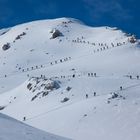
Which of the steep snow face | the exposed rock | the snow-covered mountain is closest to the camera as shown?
the steep snow face

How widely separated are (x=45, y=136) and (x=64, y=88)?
33581 mm

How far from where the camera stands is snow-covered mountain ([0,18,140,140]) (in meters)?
45.2

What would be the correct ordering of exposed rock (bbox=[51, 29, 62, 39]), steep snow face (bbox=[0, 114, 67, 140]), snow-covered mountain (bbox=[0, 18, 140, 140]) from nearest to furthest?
steep snow face (bbox=[0, 114, 67, 140])
snow-covered mountain (bbox=[0, 18, 140, 140])
exposed rock (bbox=[51, 29, 62, 39])

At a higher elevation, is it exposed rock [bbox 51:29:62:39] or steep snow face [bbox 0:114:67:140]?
exposed rock [bbox 51:29:62:39]

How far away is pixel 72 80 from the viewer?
64.2 meters

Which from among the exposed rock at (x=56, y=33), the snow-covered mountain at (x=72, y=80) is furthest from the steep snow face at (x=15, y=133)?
the exposed rock at (x=56, y=33)

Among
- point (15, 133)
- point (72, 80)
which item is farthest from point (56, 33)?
point (15, 133)

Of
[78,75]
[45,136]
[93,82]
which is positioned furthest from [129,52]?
[45,136]

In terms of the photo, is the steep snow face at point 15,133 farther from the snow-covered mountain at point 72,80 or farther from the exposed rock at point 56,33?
the exposed rock at point 56,33

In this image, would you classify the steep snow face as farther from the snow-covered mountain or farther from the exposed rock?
the exposed rock

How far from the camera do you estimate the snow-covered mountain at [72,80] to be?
45.2 meters

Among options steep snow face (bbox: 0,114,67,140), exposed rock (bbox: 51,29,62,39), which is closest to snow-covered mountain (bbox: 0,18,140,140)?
exposed rock (bbox: 51,29,62,39)

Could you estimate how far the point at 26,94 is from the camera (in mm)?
66750

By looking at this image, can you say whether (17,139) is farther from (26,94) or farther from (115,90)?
(26,94)
